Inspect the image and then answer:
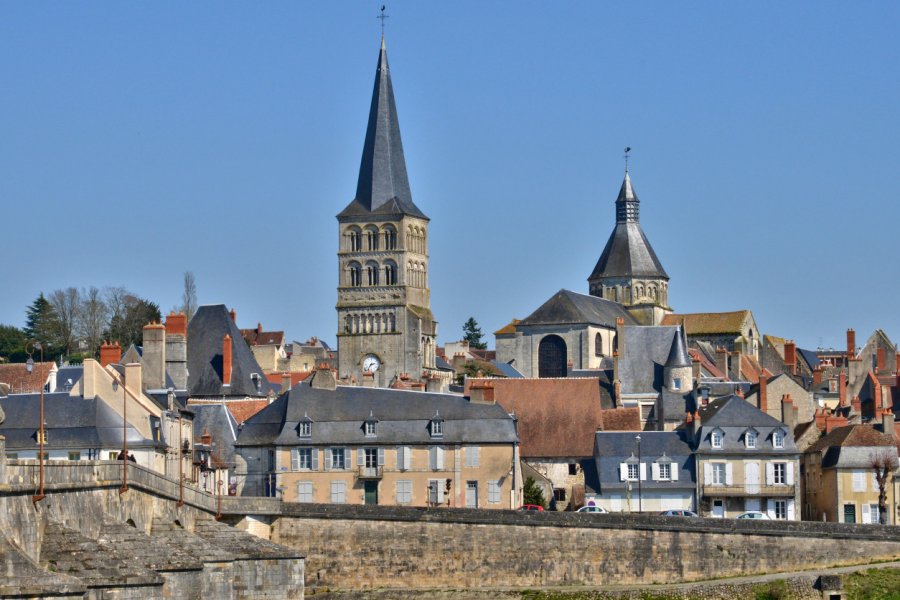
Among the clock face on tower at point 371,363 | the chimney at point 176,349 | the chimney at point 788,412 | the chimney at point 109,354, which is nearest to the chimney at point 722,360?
the clock face on tower at point 371,363

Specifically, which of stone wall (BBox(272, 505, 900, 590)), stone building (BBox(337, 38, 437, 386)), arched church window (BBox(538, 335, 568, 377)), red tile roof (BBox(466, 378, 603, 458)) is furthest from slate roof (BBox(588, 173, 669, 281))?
stone wall (BBox(272, 505, 900, 590))

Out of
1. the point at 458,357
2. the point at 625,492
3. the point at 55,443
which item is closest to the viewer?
the point at 55,443

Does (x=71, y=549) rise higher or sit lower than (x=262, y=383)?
lower

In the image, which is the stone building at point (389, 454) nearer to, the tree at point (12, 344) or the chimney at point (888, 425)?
the chimney at point (888, 425)

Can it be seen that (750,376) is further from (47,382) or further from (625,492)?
(47,382)

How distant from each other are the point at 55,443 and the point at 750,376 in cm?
5934

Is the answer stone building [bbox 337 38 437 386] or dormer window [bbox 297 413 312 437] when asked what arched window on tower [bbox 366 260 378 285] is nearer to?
stone building [bbox 337 38 437 386]

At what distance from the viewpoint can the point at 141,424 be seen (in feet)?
188

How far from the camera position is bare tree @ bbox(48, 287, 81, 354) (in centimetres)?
10331

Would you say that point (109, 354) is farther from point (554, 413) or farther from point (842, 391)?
point (842, 391)

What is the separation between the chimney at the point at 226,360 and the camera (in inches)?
3132

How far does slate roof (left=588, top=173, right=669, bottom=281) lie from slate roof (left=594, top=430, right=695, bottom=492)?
67.3m

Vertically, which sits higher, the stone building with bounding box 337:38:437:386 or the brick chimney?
the stone building with bounding box 337:38:437:386

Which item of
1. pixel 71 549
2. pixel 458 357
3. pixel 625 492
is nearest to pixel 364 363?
A: pixel 458 357
